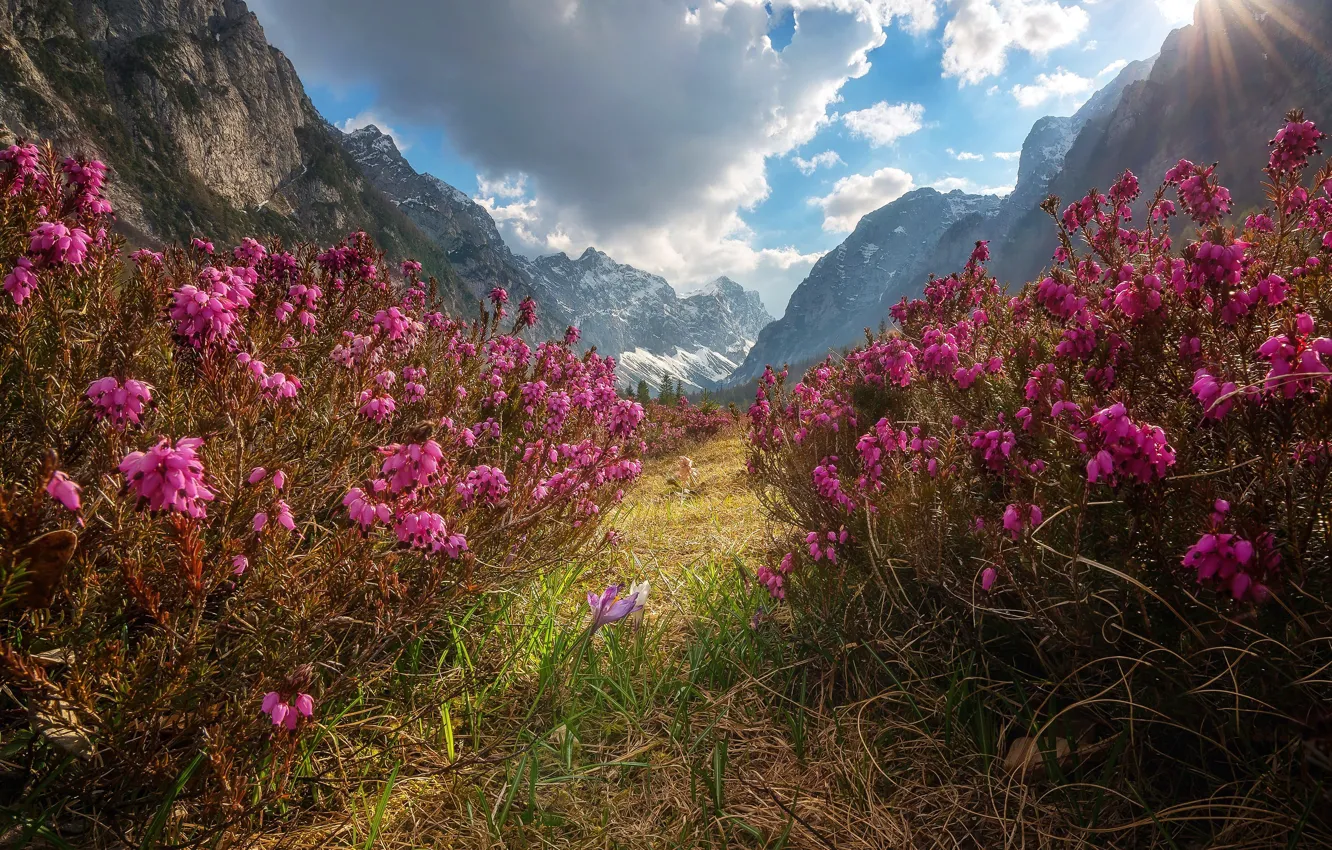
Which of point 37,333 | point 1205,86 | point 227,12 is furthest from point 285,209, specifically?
point 1205,86

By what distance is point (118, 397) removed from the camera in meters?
1.50

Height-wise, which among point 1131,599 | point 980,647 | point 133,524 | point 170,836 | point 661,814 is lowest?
point 661,814

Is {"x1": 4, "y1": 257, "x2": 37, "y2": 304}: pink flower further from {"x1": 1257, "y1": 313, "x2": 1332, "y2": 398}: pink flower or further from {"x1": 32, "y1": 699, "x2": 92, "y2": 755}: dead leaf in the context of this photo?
{"x1": 1257, "y1": 313, "x2": 1332, "y2": 398}: pink flower

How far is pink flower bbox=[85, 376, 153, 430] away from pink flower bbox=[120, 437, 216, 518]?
410 millimetres

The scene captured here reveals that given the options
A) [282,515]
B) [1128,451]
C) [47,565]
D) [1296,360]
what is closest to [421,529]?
[282,515]

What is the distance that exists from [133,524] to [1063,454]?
112 inches

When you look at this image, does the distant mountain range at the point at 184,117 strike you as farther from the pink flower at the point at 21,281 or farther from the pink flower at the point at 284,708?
the pink flower at the point at 284,708

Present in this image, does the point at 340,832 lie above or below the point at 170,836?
below

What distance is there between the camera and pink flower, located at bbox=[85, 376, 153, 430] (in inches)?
58.4

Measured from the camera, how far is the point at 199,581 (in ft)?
3.98

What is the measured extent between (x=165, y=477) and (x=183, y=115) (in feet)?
371

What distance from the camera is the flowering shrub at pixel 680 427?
13766 millimetres

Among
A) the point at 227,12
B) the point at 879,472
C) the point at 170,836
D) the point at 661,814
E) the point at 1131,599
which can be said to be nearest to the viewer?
the point at 170,836

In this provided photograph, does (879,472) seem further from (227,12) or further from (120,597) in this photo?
(227,12)
